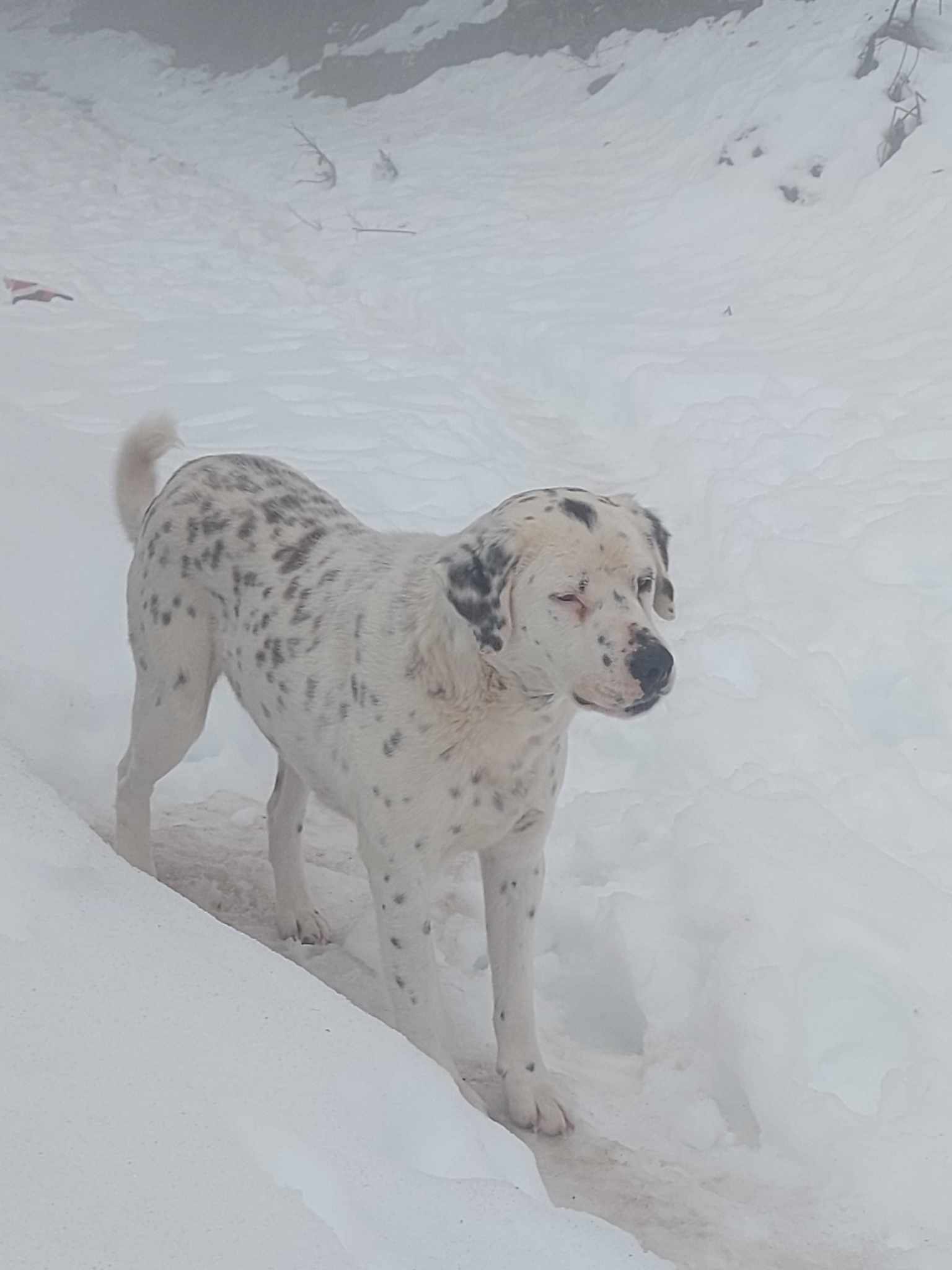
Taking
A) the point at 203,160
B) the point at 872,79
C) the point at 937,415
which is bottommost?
the point at 203,160

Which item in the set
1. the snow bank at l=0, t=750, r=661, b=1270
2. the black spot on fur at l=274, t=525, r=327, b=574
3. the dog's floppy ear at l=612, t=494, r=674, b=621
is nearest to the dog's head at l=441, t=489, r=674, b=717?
the dog's floppy ear at l=612, t=494, r=674, b=621

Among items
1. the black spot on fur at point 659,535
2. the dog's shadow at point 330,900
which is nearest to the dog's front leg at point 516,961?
the dog's shadow at point 330,900

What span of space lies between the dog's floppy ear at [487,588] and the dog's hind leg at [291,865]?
1.14 metres

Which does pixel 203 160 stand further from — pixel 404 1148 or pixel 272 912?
pixel 404 1148

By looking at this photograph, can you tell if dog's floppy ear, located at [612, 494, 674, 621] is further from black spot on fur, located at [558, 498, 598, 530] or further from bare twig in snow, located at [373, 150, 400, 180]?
bare twig in snow, located at [373, 150, 400, 180]

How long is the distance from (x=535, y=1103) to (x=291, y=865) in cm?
108

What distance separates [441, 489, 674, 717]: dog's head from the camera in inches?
110

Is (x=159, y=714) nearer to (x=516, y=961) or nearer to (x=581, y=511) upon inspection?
(x=516, y=961)

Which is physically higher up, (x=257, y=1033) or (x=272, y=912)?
(x=257, y=1033)

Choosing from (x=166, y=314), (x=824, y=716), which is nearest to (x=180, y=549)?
(x=824, y=716)

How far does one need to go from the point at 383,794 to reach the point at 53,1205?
137 cm

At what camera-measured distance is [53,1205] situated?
179 centimetres

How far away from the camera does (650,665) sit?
9.06ft

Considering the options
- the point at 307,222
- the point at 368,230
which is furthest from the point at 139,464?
the point at 307,222
